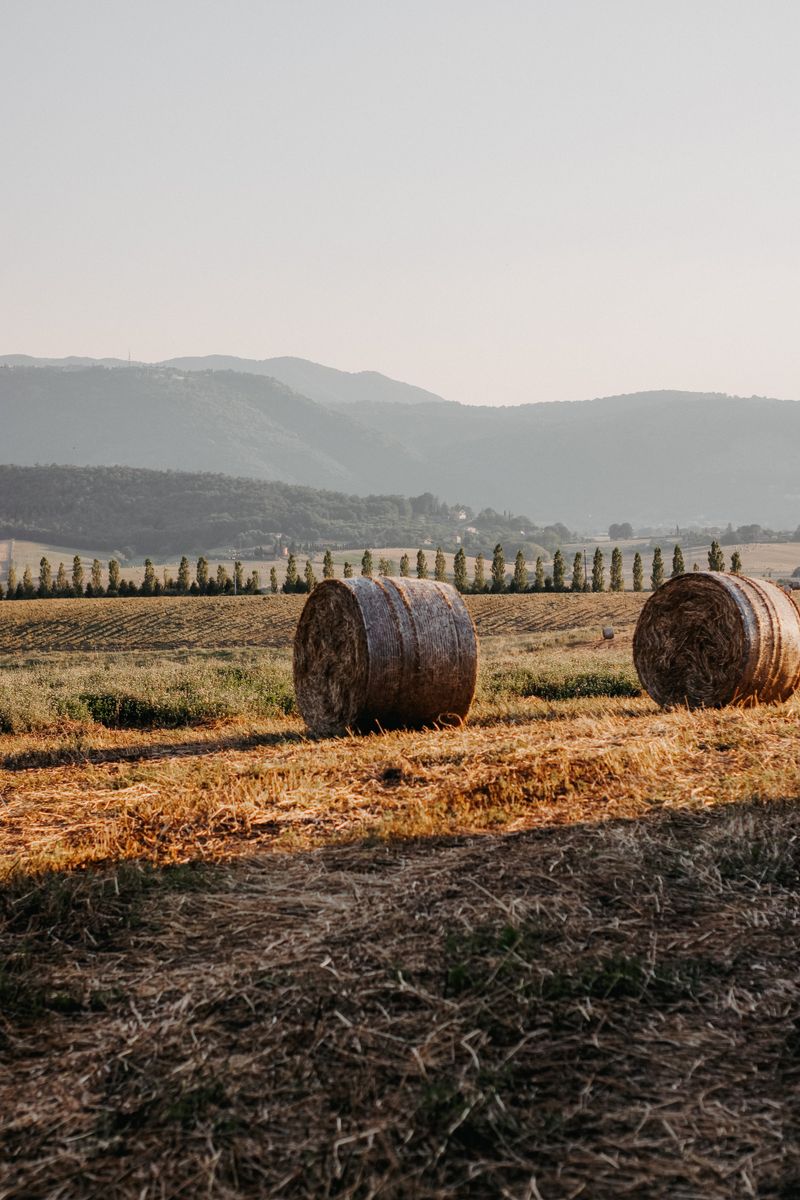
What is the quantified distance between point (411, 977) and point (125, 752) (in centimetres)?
827

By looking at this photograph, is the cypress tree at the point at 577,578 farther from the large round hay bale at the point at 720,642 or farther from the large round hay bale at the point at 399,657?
the large round hay bale at the point at 399,657

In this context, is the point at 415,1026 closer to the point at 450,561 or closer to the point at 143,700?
the point at 143,700

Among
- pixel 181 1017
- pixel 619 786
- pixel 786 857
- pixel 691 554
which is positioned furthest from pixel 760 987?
pixel 691 554

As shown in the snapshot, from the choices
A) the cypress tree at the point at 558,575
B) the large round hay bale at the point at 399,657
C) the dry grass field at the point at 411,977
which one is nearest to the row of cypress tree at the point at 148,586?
the cypress tree at the point at 558,575

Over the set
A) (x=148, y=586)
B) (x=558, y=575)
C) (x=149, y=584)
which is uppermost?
(x=558, y=575)

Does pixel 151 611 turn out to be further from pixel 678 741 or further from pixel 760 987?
pixel 760 987

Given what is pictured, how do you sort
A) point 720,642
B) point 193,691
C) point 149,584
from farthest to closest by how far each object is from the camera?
point 149,584
point 193,691
point 720,642

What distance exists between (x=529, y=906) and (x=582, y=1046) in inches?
52.1

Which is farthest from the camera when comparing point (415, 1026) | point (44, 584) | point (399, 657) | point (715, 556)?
point (44, 584)

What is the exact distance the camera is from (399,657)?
12.5 meters

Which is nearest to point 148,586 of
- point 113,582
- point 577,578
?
Result: point 113,582

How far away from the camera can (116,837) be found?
725 cm

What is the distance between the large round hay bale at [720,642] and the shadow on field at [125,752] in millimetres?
5652

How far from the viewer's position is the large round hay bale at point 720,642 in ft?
45.3
